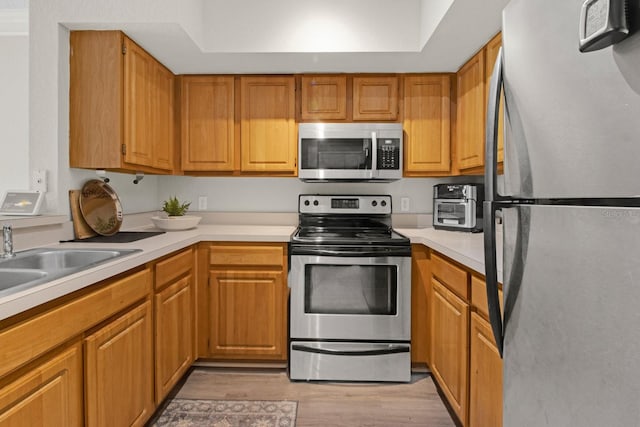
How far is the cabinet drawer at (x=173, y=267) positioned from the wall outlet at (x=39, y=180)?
0.73m

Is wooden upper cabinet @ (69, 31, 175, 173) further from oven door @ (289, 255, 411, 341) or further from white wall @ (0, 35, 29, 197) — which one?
oven door @ (289, 255, 411, 341)

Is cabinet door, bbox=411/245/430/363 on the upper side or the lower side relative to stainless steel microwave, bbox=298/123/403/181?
lower

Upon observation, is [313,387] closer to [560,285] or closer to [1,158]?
[560,285]

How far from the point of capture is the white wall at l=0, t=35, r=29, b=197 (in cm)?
264

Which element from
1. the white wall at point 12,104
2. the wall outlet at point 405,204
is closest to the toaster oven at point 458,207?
the wall outlet at point 405,204

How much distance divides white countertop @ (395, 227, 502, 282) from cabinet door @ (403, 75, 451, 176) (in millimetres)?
539

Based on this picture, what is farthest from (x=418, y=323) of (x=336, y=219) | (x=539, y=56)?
(x=539, y=56)

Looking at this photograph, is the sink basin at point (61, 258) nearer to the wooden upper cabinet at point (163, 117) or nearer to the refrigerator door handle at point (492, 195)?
the wooden upper cabinet at point (163, 117)

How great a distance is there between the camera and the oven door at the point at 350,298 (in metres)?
2.39

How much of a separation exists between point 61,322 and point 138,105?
1523mm

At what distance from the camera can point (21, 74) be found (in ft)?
8.75

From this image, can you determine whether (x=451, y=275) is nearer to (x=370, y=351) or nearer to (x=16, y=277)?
(x=370, y=351)

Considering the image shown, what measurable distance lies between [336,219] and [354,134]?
0.67 meters

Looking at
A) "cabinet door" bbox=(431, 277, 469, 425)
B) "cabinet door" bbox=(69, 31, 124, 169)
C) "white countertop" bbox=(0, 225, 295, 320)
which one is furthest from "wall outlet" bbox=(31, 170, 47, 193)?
"cabinet door" bbox=(431, 277, 469, 425)
